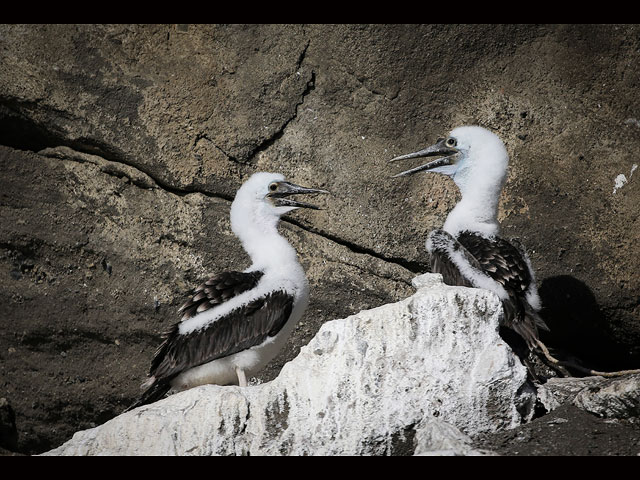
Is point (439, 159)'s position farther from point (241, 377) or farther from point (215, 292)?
point (241, 377)

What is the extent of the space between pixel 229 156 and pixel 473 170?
62.4 inches

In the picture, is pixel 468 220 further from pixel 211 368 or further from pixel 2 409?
pixel 2 409

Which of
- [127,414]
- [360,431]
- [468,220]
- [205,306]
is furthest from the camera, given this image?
[468,220]

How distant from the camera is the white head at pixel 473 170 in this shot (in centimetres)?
507

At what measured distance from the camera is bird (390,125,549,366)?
463cm

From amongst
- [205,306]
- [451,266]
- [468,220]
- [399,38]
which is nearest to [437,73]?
[399,38]

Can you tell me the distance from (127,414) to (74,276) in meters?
1.88

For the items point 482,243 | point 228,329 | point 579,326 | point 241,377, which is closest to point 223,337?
point 228,329

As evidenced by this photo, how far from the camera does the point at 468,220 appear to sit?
5051mm

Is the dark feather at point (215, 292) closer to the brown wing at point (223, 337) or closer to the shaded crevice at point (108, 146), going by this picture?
the brown wing at point (223, 337)

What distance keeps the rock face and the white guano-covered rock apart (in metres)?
1.69

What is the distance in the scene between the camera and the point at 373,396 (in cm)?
385

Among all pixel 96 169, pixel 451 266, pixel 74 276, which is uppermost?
pixel 96 169

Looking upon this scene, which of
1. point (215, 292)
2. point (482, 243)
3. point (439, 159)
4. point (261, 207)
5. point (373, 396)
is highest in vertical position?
point (439, 159)
